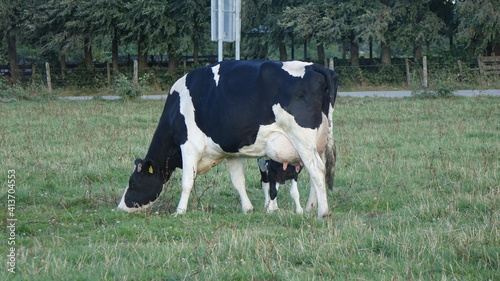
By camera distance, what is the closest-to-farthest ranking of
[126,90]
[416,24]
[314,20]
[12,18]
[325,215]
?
1. [325,215]
2. [126,90]
3. [416,24]
4. [314,20]
5. [12,18]

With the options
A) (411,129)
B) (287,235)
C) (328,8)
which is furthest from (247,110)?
(328,8)

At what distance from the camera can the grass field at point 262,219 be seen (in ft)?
19.2

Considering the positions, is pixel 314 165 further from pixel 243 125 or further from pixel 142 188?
pixel 142 188

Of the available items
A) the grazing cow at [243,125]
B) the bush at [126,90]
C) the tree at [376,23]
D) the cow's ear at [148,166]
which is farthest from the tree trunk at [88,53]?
the grazing cow at [243,125]

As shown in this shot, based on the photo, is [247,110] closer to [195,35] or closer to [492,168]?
[492,168]

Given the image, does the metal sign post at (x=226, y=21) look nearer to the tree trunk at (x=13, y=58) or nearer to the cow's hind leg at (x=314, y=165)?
the cow's hind leg at (x=314, y=165)

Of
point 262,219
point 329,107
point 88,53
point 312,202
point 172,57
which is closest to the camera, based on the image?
point 262,219

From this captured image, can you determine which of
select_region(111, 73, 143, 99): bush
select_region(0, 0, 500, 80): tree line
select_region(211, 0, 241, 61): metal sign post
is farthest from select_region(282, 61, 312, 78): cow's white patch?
select_region(0, 0, 500, 80): tree line

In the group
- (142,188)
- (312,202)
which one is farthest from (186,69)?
(312,202)

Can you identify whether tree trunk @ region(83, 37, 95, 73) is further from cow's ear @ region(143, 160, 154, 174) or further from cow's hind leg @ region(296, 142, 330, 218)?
cow's hind leg @ region(296, 142, 330, 218)

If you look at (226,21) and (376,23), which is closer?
(226,21)

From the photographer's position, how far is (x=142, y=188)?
30.8ft

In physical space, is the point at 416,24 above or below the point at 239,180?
above

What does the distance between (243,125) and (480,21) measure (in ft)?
96.7
